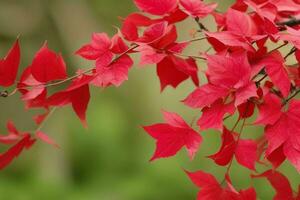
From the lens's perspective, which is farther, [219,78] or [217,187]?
[217,187]

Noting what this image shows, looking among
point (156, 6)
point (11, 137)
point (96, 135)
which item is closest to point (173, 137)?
point (156, 6)

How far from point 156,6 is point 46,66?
0.53 feet

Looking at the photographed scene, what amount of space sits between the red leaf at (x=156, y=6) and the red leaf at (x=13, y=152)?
29 cm

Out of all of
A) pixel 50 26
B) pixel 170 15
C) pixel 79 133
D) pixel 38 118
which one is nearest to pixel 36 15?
pixel 50 26

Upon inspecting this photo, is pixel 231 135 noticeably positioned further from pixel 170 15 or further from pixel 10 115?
pixel 10 115

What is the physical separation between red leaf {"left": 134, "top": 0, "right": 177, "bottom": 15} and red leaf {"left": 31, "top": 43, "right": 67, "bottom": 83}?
129mm

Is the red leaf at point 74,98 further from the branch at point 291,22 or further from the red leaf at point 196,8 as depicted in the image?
the branch at point 291,22

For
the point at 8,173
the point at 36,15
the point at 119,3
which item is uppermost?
the point at 36,15

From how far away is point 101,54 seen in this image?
665 millimetres

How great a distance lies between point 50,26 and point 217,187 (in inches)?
99.4

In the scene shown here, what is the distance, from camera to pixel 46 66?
69cm

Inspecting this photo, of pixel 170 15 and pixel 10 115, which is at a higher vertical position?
pixel 170 15

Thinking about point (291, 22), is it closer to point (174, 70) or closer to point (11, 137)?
point (174, 70)

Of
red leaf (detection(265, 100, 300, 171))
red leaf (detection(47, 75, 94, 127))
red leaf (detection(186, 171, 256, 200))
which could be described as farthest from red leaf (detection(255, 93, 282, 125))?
red leaf (detection(47, 75, 94, 127))
